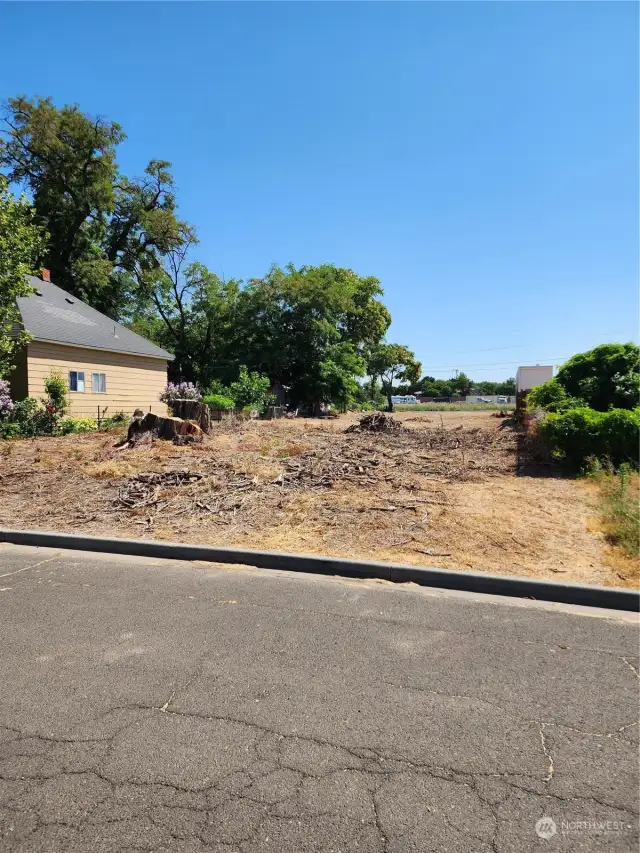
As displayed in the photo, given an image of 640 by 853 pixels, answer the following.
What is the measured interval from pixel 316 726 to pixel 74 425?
700 inches

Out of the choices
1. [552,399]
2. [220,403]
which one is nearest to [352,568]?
[552,399]

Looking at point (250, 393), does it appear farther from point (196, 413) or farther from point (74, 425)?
point (196, 413)

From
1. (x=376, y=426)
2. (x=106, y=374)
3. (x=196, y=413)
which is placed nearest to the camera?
(x=196, y=413)

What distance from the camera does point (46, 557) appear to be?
6023mm

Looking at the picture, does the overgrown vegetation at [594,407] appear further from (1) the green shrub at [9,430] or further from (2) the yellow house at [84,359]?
(2) the yellow house at [84,359]

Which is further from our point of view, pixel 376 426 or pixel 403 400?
pixel 403 400

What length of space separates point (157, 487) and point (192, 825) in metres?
7.03

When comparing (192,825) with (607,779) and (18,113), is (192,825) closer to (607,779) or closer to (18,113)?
(607,779)

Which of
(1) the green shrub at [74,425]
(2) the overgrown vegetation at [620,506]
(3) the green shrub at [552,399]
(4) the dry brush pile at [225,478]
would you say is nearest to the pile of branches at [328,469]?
(4) the dry brush pile at [225,478]

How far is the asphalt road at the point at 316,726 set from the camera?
2.16m

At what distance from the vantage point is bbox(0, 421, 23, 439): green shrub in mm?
15703

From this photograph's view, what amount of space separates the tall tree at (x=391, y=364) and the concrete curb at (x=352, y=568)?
45.3m

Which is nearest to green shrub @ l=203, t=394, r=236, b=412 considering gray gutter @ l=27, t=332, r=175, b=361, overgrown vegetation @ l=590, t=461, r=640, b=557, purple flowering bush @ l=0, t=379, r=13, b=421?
gray gutter @ l=27, t=332, r=175, b=361

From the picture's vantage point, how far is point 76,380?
2030 cm
